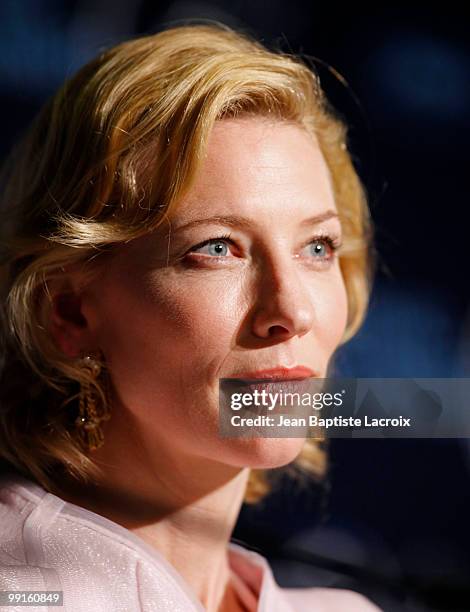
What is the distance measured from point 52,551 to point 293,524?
435mm

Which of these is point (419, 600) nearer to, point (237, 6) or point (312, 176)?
point (312, 176)

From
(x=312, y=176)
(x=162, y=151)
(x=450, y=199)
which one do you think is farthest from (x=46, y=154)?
(x=450, y=199)

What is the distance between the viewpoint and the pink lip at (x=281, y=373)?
2.62 feet

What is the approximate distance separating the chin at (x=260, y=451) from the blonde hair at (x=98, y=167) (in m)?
0.16

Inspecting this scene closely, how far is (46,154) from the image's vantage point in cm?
89

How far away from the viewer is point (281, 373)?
0.81m

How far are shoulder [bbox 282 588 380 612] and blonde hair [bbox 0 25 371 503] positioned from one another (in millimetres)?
339

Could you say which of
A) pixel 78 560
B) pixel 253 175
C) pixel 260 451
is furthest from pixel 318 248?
pixel 78 560

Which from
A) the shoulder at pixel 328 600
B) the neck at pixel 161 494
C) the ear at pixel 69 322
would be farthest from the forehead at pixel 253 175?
the shoulder at pixel 328 600

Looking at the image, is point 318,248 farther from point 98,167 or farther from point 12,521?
point 12,521

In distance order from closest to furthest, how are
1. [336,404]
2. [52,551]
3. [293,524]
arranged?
[52,551] < [336,404] < [293,524]

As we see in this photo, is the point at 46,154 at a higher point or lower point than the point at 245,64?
lower

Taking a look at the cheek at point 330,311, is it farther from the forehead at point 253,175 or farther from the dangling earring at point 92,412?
the dangling earring at point 92,412

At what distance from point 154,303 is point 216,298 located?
0.06 m
